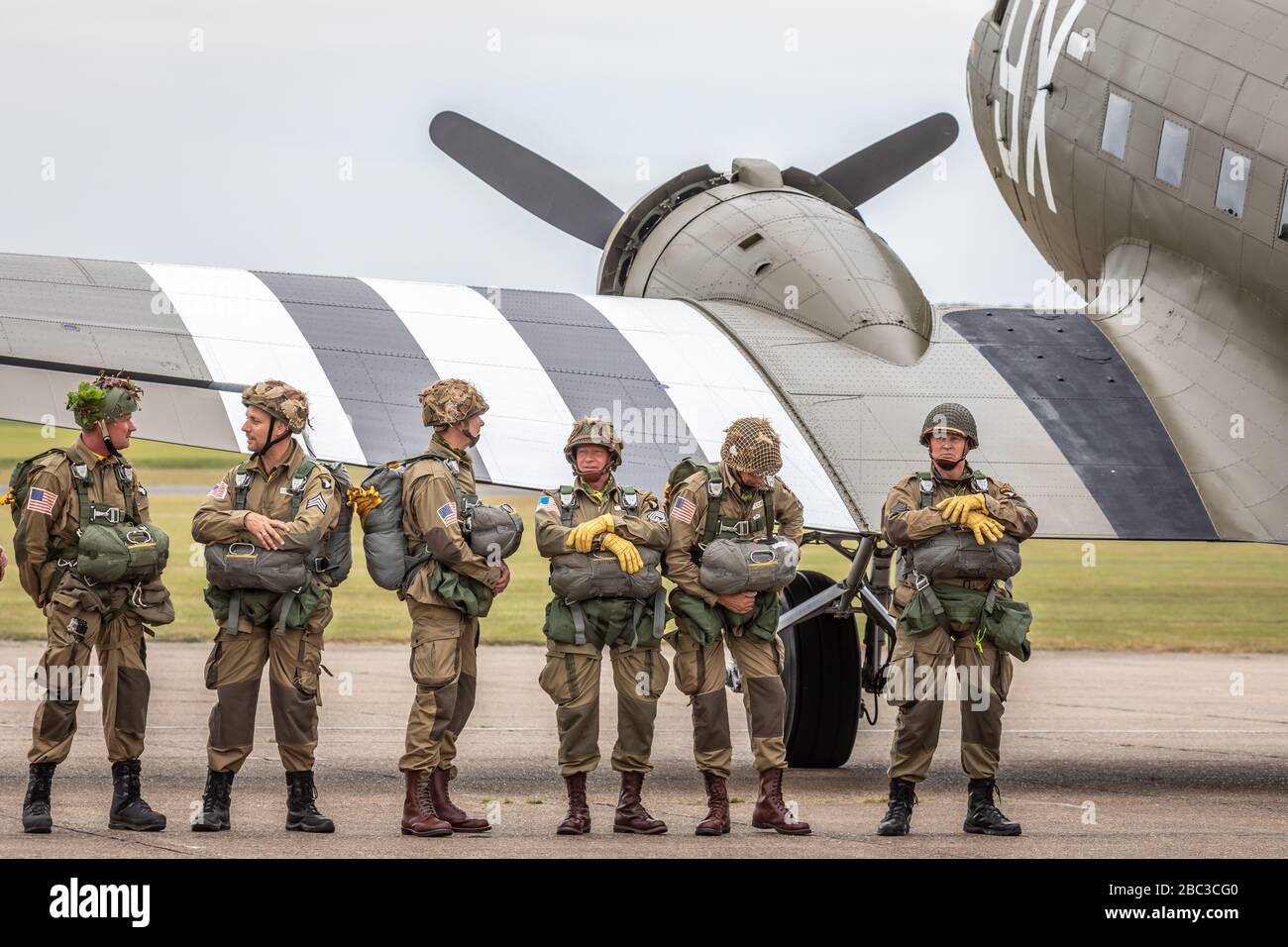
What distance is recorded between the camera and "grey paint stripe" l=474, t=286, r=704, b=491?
36.2ft

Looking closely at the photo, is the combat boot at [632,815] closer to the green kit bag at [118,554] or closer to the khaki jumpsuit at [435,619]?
the khaki jumpsuit at [435,619]

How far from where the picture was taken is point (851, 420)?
1158cm

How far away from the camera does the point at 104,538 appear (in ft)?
30.3

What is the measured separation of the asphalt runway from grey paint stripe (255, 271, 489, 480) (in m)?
2.21

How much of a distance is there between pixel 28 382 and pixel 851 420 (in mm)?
5102

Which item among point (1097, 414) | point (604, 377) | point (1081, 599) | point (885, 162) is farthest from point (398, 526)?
point (1081, 599)

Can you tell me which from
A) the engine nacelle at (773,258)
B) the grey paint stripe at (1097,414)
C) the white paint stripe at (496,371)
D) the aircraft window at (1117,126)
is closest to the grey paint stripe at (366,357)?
the white paint stripe at (496,371)

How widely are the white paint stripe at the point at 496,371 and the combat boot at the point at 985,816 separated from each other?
9.80 ft

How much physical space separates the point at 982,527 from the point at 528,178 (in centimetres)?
811

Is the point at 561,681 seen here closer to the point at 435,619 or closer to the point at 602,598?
the point at 602,598

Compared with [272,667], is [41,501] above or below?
above

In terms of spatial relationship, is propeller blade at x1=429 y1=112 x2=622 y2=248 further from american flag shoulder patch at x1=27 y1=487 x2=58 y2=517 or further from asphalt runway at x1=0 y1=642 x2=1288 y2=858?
american flag shoulder patch at x1=27 y1=487 x2=58 y2=517
